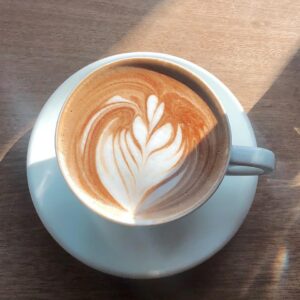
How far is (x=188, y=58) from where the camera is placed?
931mm

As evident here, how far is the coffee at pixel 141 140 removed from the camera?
2.35 ft

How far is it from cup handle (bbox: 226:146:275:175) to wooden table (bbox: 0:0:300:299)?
0.52 ft

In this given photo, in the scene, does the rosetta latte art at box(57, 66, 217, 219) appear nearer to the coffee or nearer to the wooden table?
the coffee

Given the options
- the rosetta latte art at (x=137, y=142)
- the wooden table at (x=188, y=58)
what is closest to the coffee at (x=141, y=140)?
the rosetta latte art at (x=137, y=142)

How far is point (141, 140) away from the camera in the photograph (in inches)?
29.8

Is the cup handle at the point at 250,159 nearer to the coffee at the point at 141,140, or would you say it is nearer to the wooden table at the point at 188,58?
the coffee at the point at 141,140

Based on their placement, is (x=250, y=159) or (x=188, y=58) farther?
(x=188, y=58)

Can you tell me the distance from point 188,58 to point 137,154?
0.29 metres

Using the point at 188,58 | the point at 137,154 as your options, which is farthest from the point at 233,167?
the point at 188,58

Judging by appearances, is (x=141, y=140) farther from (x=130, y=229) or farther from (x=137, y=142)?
(x=130, y=229)

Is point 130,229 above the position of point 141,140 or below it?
below

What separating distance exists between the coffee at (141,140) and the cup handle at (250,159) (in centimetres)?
2

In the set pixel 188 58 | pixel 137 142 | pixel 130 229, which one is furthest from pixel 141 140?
pixel 188 58

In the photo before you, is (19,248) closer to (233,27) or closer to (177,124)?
(177,124)
